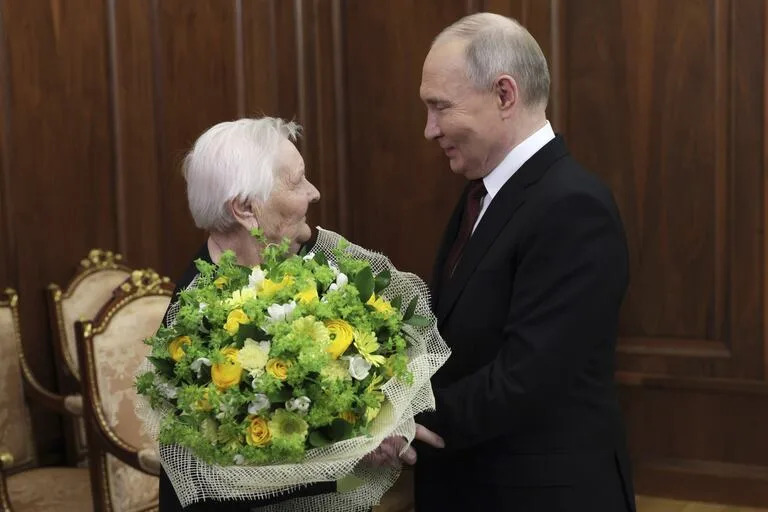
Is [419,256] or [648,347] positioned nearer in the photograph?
[648,347]

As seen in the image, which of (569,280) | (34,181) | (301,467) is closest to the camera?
(301,467)

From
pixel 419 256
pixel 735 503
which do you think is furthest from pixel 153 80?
pixel 735 503

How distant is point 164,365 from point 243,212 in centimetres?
39

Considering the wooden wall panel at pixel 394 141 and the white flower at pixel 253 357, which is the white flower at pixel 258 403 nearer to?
the white flower at pixel 253 357

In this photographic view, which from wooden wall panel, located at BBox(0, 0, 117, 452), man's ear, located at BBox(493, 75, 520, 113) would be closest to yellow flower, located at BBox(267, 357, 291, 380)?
man's ear, located at BBox(493, 75, 520, 113)

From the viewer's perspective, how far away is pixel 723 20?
445cm

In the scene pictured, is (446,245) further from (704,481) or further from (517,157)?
(704,481)

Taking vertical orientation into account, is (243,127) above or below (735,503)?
above

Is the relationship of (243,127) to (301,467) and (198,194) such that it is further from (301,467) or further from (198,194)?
(301,467)

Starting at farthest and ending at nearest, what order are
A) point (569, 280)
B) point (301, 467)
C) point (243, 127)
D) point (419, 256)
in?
point (419, 256)
point (243, 127)
point (569, 280)
point (301, 467)

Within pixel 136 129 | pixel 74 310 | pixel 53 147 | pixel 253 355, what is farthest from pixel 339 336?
pixel 136 129

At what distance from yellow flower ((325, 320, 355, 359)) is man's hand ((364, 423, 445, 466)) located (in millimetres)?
271

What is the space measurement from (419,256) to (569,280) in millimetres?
3199

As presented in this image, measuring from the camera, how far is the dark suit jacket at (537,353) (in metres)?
2.08
